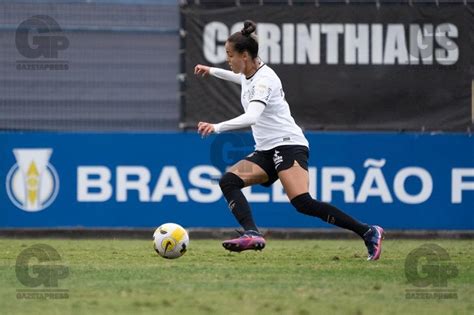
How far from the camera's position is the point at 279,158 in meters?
10.4

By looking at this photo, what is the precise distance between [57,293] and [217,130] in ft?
7.31

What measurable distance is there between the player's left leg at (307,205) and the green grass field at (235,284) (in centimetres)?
33

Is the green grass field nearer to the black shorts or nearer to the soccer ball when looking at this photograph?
the soccer ball

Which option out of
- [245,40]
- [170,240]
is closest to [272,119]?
[245,40]

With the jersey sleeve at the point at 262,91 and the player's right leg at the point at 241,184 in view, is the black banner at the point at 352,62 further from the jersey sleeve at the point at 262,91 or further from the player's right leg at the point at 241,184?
the jersey sleeve at the point at 262,91

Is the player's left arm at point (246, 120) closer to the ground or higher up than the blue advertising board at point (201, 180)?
higher up

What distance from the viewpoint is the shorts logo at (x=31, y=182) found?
611 inches

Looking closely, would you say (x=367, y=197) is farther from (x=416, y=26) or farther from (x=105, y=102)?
(x=105, y=102)

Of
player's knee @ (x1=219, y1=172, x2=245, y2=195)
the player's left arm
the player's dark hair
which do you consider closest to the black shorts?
player's knee @ (x1=219, y1=172, x2=245, y2=195)

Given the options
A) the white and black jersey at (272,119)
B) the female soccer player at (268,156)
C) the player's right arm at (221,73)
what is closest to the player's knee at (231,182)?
the female soccer player at (268,156)

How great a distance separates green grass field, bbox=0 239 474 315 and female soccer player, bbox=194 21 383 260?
42cm

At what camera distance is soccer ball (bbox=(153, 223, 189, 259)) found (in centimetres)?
1046

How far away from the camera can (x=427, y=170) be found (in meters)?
15.9

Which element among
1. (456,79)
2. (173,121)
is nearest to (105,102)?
(173,121)
